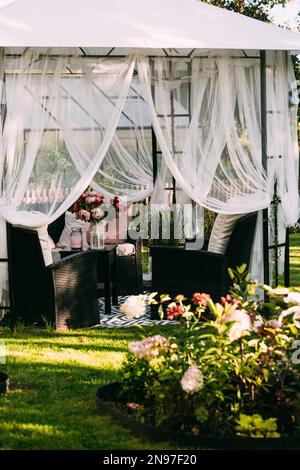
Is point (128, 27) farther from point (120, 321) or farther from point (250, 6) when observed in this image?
point (250, 6)

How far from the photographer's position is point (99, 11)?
22.9 ft

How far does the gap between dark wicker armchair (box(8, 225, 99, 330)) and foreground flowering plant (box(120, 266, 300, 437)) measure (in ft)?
7.56

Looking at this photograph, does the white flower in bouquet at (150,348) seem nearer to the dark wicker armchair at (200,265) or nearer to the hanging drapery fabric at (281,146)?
the dark wicker armchair at (200,265)

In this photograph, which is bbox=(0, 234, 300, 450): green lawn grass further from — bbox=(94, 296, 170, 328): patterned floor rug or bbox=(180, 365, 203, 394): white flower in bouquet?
bbox=(180, 365, 203, 394): white flower in bouquet

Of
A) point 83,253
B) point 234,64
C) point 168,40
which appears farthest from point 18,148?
point 234,64

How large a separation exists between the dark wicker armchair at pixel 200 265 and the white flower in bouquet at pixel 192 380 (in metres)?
2.85

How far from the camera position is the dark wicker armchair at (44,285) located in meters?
6.54

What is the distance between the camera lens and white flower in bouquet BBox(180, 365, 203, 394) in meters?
3.74

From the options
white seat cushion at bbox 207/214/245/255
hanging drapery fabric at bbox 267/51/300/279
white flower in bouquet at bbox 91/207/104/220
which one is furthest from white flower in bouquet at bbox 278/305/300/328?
white flower in bouquet at bbox 91/207/104/220

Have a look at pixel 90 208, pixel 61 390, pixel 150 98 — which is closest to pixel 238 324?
pixel 61 390

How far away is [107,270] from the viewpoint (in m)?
7.29

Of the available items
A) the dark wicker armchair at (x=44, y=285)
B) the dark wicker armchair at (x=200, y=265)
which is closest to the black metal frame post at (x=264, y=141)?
the dark wicker armchair at (x=200, y=265)

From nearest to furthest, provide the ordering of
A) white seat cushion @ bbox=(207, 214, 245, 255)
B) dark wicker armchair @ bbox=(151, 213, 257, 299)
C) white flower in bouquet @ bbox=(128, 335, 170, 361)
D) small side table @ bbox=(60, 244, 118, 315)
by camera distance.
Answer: white flower in bouquet @ bbox=(128, 335, 170, 361)
dark wicker armchair @ bbox=(151, 213, 257, 299)
white seat cushion @ bbox=(207, 214, 245, 255)
small side table @ bbox=(60, 244, 118, 315)
